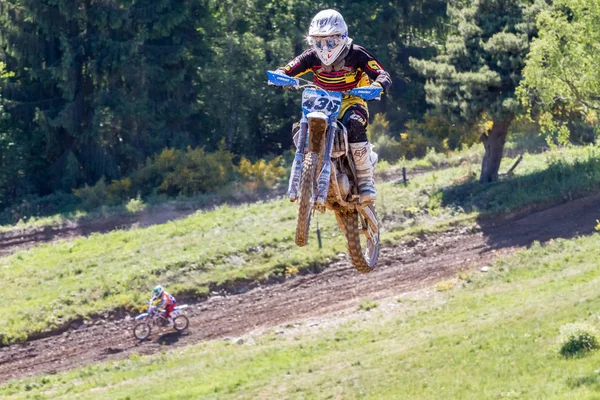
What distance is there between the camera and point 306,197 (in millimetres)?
12266

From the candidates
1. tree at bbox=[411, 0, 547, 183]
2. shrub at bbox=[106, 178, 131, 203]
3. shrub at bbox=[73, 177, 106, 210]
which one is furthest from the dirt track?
shrub at bbox=[106, 178, 131, 203]

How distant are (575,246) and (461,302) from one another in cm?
523

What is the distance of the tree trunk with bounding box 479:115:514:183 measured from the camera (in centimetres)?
3850

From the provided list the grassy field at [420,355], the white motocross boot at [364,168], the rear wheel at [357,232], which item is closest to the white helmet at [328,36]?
the white motocross boot at [364,168]

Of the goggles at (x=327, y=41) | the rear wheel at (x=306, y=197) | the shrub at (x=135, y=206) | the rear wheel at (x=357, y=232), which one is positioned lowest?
the shrub at (x=135, y=206)

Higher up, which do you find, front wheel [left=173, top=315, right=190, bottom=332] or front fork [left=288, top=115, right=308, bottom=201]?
front fork [left=288, top=115, right=308, bottom=201]

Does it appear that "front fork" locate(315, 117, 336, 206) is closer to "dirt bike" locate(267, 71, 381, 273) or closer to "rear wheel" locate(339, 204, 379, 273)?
"dirt bike" locate(267, 71, 381, 273)

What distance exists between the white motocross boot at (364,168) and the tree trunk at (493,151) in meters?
25.8

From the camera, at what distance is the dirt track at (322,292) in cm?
2970

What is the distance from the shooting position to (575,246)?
103ft

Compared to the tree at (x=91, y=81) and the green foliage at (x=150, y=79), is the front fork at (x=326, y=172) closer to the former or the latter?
the green foliage at (x=150, y=79)

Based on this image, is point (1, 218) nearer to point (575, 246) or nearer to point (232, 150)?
point (232, 150)

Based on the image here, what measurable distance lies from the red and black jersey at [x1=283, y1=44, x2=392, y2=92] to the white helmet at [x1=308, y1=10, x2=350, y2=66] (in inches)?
10.1

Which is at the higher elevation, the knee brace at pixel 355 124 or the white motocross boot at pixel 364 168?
the knee brace at pixel 355 124
